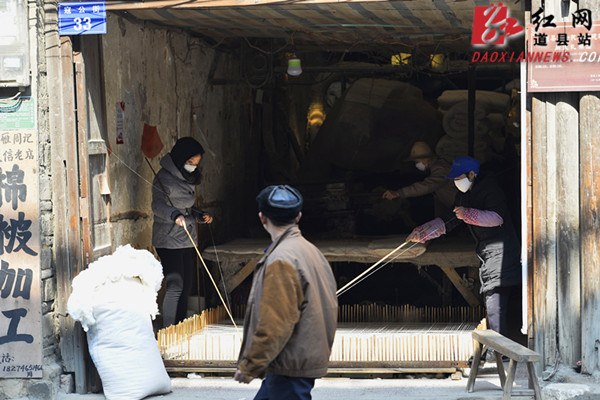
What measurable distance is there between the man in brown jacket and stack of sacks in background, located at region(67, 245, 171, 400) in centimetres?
216

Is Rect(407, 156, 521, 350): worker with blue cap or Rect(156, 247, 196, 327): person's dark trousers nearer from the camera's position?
Rect(407, 156, 521, 350): worker with blue cap

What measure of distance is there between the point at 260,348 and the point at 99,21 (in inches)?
132

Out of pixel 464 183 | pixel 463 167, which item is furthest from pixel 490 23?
pixel 464 183

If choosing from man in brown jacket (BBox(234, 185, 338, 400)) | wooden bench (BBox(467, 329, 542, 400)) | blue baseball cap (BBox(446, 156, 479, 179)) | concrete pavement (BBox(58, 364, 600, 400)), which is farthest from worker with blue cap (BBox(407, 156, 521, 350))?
man in brown jacket (BBox(234, 185, 338, 400))

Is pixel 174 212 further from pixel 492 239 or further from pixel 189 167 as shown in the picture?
pixel 492 239

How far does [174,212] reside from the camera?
7.78 metres

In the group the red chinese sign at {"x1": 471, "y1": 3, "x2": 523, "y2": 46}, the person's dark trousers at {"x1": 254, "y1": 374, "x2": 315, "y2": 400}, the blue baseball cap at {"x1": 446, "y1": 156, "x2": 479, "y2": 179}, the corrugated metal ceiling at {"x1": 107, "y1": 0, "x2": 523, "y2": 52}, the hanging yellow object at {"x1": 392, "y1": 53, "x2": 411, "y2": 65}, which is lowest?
the person's dark trousers at {"x1": 254, "y1": 374, "x2": 315, "y2": 400}

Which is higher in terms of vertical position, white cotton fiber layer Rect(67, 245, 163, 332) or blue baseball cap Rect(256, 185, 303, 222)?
blue baseball cap Rect(256, 185, 303, 222)

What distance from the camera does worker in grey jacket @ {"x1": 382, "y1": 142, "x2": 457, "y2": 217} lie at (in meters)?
9.27

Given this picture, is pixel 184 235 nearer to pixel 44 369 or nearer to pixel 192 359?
pixel 192 359

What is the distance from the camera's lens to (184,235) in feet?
25.9

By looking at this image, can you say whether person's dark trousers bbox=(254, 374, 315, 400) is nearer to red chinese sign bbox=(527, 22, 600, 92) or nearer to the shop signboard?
the shop signboard

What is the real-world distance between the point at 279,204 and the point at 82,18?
114 inches

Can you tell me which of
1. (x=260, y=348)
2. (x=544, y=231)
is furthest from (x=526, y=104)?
(x=260, y=348)
